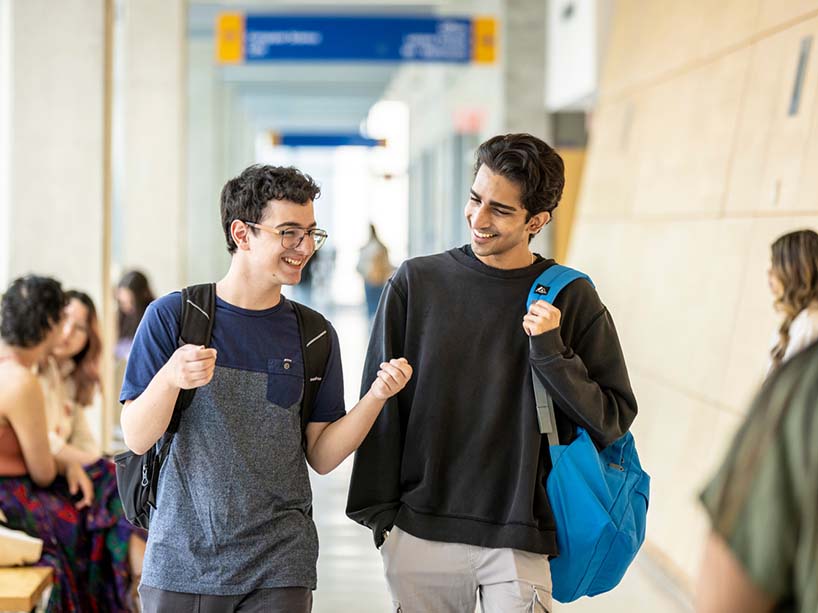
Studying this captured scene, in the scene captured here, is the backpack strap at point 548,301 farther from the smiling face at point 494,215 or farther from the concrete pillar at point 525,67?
the concrete pillar at point 525,67

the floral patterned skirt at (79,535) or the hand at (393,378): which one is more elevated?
the hand at (393,378)

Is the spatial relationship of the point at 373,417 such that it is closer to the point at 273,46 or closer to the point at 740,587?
the point at 740,587

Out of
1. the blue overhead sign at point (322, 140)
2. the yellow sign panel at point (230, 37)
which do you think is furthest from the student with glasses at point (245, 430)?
the blue overhead sign at point (322, 140)

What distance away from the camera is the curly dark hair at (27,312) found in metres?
4.18

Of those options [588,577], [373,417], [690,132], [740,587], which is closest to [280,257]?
[373,417]

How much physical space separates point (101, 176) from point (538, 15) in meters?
7.34

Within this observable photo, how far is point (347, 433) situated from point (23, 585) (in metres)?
1.58

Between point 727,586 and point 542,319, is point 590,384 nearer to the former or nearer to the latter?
point 542,319

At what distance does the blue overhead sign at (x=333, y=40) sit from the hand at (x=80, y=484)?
32.8ft

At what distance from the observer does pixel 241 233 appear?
2.83m

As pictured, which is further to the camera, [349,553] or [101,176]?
[101,176]

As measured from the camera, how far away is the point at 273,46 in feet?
45.9

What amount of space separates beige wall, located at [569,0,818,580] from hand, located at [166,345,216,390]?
3.33 metres

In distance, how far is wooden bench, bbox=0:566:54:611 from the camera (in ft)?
12.0
